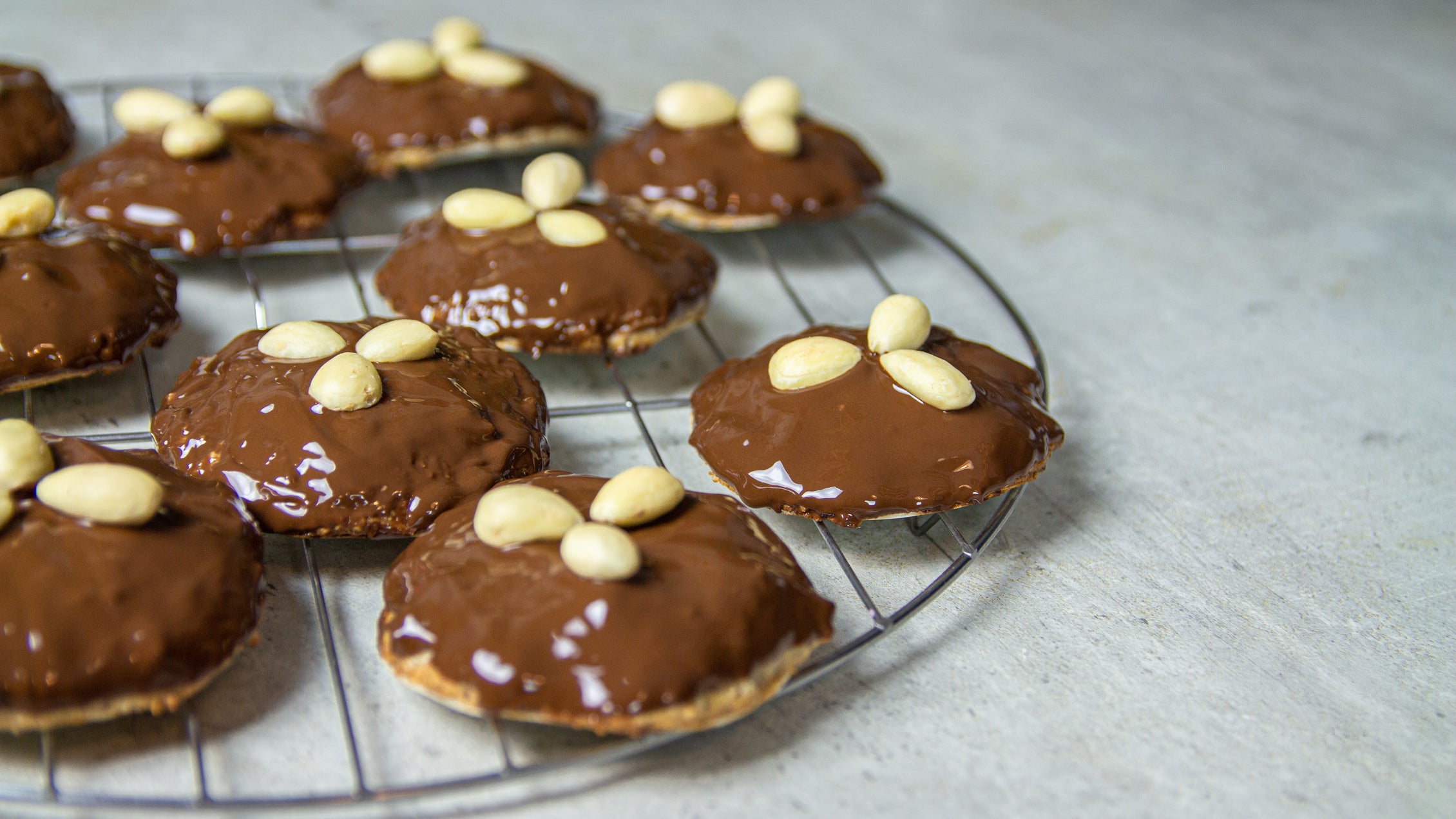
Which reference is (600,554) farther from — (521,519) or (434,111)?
(434,111)

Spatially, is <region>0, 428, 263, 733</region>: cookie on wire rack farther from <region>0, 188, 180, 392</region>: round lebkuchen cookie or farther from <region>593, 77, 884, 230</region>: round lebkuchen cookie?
<region>593, 77, 884, 230</region>: round lebkuchen cookie

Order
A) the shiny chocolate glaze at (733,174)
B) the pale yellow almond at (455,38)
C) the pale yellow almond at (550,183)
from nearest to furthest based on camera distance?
the pale yellow almond at (550,183) → the shiny chocolate glaze at (733,174) → the pale yellow almond at (455,38)

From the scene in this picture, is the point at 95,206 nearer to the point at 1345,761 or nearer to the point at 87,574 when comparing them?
the point at 87,574

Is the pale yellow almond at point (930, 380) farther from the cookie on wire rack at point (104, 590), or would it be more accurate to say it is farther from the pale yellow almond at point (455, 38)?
the pale yellow almond at point (455, 38)

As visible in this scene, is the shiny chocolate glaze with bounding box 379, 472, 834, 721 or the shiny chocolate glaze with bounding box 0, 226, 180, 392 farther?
the shiny chocolate glaze with bounding box 0, 226, 180, 392

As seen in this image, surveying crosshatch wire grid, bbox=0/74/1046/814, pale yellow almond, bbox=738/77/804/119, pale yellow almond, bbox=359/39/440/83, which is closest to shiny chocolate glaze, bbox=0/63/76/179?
crosshatch wire grid, bbox=0/74/1046/814

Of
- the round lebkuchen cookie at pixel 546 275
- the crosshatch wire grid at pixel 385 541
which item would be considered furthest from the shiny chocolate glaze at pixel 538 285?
the crosshatch wire grid at pixel 385 541

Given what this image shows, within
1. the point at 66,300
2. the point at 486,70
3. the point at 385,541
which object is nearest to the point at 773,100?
the point at 486,70
